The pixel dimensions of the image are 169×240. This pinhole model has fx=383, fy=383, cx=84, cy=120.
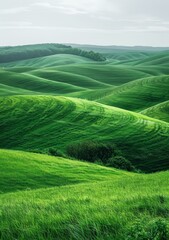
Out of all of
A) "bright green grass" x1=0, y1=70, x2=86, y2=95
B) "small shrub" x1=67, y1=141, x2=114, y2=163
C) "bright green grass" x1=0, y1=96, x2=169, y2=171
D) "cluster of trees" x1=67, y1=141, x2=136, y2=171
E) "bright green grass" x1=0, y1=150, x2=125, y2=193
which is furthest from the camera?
"bright green grass" x1=0, y1=70, x2=86, y2=95

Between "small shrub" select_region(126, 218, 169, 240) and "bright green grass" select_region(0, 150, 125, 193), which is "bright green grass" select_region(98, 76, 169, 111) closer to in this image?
"bright green grass" select_region(0, 150, 125, 193)

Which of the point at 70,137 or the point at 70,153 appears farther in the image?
the point at 70,137

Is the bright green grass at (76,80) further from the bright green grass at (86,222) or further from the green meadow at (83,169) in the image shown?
the bright green grass at (86,222)

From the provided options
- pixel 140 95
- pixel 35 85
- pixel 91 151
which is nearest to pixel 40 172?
pixel 91 151

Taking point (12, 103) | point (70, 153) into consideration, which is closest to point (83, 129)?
point (70, 153)

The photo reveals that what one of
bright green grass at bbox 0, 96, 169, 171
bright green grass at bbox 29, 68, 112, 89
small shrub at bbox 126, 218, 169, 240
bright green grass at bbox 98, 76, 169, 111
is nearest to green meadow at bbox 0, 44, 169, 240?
small shrub at bbox 126, 218, 169, 240

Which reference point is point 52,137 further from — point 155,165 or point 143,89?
point 143,89
